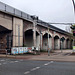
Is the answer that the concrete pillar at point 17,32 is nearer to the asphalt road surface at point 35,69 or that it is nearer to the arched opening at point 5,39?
the arched opening at point 5,39

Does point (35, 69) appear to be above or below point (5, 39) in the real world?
below

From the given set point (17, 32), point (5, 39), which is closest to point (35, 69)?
point (17, 32)

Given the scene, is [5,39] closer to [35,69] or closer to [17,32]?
[17,32]

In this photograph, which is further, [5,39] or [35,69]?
[5,39]

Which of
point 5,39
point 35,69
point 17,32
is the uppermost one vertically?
point 17,32

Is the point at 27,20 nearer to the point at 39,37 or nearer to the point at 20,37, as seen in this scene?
the point at 20,37

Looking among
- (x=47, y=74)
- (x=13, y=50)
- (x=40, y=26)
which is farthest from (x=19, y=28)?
(x=47, y=74)

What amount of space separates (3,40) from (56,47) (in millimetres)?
34510

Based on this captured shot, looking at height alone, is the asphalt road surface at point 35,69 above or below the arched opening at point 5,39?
below

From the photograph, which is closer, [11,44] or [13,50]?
[13,50]

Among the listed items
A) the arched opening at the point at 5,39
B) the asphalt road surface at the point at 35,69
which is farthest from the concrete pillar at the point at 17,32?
the asphalt road surface at the point at 35,69

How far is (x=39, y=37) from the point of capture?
4066 cm

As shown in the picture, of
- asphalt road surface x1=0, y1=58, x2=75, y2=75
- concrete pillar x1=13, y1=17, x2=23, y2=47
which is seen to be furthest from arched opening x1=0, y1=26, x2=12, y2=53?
asphalt road surface x1=0, y1=58, x2=75, y2=75

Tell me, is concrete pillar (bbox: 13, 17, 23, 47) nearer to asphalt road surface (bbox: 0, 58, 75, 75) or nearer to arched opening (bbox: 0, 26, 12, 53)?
arched opening (bbox: 0, 26, 12, 53)
